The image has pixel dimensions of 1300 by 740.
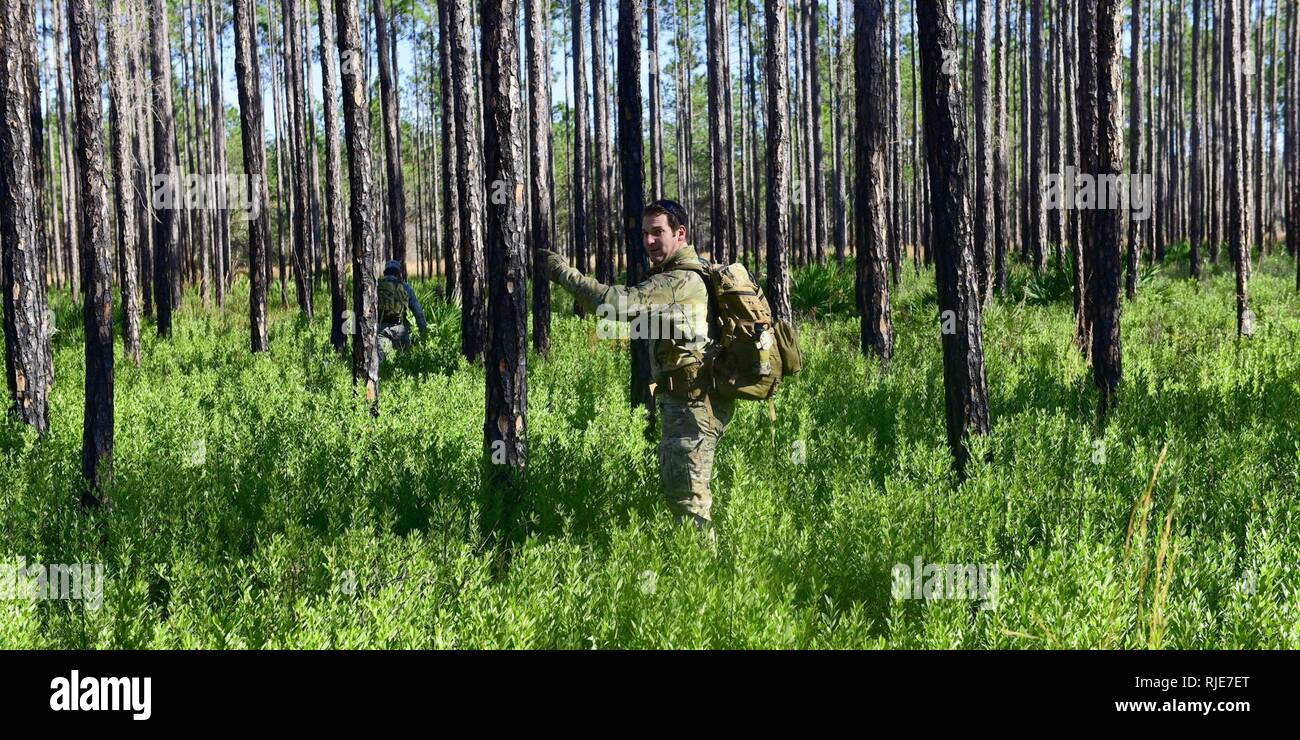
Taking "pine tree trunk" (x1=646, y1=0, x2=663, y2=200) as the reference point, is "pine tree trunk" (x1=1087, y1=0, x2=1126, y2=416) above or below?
below

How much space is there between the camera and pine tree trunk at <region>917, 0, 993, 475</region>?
23.0ft

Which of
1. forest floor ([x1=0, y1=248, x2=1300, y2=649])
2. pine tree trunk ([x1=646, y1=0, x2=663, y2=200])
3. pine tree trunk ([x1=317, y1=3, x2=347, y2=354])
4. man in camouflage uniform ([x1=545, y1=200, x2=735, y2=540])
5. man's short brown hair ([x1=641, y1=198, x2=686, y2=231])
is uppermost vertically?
pine tree trunk ([x1=646, y1=0, x2=663, y2=200])

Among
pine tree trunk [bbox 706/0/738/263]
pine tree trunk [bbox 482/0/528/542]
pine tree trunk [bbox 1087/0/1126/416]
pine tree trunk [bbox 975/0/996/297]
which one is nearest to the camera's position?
pine tree trunk [bbox 482/0/528/542]

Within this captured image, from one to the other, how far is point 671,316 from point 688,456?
0.79 meters

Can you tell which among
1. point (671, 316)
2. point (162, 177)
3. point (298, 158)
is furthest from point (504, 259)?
point (162, 177)

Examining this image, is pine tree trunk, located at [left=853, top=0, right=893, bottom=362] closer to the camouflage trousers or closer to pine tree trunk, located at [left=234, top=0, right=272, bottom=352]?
the camouflage trousers

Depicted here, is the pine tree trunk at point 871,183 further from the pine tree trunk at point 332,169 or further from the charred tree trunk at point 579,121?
the charred tree trunk at point 579,121

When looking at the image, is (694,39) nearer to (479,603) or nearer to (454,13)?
(454,13)

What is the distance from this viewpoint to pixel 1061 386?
9.60m

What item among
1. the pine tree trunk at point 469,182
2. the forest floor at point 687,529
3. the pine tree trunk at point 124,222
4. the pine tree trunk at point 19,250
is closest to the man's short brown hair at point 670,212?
the forest floor at point 687,529

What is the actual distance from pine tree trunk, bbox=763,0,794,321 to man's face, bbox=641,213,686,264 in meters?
8.13

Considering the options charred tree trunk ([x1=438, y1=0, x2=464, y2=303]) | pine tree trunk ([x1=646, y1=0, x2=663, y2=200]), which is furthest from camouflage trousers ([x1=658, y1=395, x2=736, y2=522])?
pine tree trunk ([x1=646, y1=0, x2=663, y2=200])
